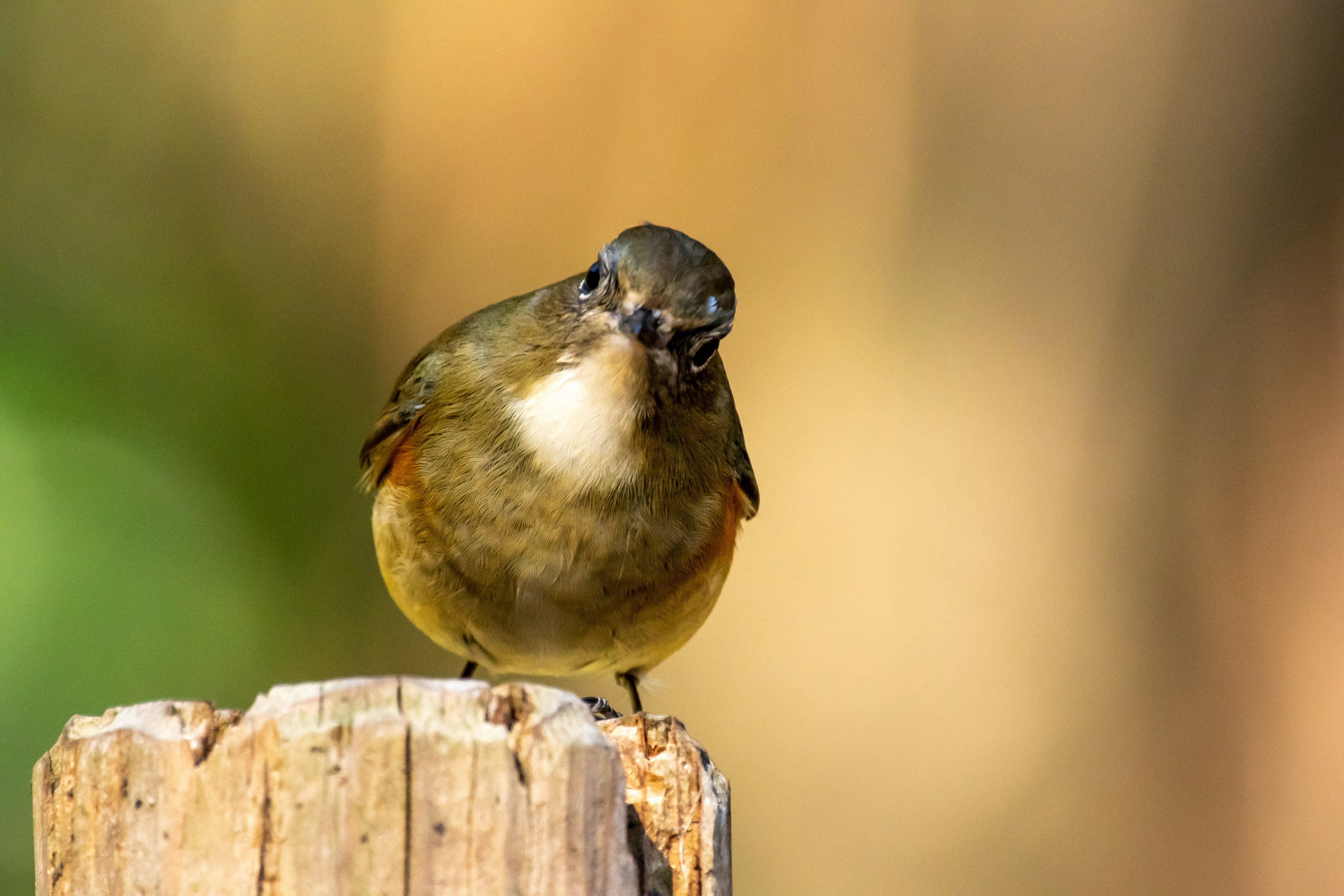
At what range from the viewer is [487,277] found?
6.44 meters

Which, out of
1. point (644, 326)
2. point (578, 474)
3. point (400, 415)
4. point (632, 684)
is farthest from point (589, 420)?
point (632, 684)

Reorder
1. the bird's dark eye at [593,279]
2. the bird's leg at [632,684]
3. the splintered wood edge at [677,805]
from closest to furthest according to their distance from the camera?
the splintered wood edge at [677,805] → the bird's dark eye at [593,279] → the bird's leg at [632,684]

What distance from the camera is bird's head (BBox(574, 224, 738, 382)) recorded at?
102 inches

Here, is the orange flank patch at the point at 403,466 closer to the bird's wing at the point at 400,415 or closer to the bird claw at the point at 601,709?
the bird's wing at the point at 400,415


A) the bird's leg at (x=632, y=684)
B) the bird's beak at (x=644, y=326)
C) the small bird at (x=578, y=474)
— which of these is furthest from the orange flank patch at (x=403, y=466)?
the bird's leg at (x=632, y=684)

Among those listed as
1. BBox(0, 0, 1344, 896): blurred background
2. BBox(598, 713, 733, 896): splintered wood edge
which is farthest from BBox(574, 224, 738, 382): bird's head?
BBox(0, 0, 1344, 896): blurred background

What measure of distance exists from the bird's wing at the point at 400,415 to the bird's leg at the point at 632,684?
88 cm

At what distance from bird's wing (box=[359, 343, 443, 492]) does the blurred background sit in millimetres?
2537

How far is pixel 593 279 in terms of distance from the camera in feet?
9.27

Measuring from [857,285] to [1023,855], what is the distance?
8.65 feet

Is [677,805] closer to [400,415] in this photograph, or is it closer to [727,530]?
[727,530]

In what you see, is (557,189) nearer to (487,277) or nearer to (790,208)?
(487,277)

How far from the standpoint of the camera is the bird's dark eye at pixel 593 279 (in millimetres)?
2789

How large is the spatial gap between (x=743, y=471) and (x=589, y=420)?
2.33 ft
